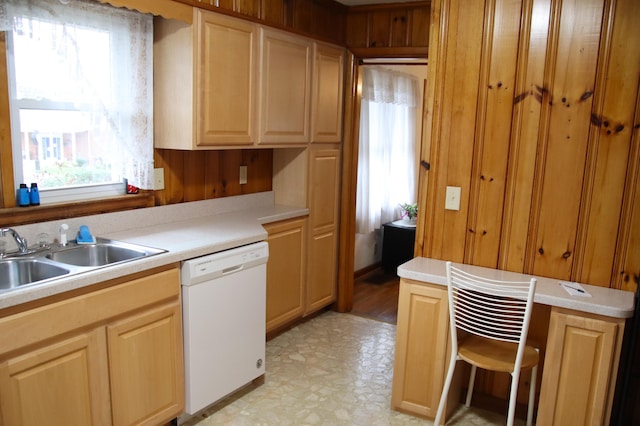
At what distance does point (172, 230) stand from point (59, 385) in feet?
3.43

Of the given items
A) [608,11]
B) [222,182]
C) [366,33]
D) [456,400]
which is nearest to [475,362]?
[456,400]

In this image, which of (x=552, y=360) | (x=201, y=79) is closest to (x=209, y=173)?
(x=201, y=79)

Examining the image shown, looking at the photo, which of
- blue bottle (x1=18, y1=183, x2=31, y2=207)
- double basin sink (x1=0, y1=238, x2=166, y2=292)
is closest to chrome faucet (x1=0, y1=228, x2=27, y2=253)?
double basin sink (x1=0, y1=238, x2=166, y2=292)

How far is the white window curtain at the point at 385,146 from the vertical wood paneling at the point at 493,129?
2.18 m

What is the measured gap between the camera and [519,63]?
8.30 ft

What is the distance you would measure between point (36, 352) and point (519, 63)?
2449 millimetres

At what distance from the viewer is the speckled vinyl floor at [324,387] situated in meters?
2.71

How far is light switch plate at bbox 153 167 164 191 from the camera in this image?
9.61 ft

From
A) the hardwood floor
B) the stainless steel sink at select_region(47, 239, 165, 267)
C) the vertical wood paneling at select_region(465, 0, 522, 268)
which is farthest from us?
the hardwood floor

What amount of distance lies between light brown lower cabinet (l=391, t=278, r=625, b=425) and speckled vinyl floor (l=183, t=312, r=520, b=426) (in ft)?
0.73

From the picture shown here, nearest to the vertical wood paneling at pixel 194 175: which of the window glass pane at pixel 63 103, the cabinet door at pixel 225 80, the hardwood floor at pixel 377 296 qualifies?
the cabinet door at pixel 225 80

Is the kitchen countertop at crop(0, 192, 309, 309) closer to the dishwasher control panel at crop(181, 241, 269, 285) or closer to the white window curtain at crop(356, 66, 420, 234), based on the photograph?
the dishwasher control panel at crop(181, 241, 269, 285)

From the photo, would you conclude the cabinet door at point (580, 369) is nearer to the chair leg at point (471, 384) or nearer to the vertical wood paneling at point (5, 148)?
the chair leg at point (471, 384)

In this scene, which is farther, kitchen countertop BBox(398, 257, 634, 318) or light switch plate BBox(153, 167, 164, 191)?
light switch plate BBox(153, 167, 164, 191)
